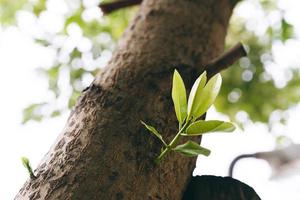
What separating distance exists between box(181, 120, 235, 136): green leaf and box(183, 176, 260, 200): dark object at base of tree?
A: 117mm

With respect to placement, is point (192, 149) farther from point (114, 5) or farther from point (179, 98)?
point (114, 5)

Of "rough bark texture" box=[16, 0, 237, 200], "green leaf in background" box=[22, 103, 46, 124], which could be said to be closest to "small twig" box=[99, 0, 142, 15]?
"rough bark texture" box=[16, 0, 237, 200]

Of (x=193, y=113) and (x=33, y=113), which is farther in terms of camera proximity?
(x=33, y=113)

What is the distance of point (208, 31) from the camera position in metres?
0.86

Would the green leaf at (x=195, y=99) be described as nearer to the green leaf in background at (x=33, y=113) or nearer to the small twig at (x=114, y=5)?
the small twig at (x=114, y=5)

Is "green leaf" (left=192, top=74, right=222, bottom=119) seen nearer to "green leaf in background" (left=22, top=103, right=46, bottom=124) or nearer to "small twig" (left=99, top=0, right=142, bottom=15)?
"small twig" (left=99, top=0, right=142, bottom=15)

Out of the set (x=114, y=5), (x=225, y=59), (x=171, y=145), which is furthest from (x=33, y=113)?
(x=171, y=145)

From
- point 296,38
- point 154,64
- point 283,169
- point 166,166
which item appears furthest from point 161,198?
point 296,38

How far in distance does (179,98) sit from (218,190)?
0.16 m

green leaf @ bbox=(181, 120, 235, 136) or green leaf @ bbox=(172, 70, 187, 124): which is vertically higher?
green leaf @ bbox=(172, 70, 187, 124)

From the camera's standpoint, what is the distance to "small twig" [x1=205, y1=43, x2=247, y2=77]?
717 millimetres

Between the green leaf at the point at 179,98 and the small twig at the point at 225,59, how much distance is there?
21 centimetres

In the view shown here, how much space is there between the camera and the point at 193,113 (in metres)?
0.52

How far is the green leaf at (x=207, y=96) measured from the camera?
52 cm
